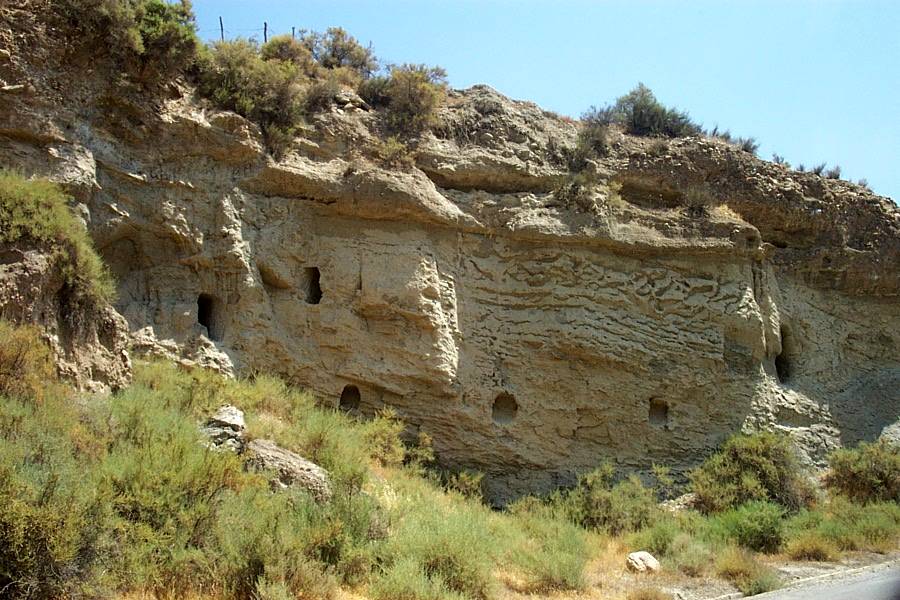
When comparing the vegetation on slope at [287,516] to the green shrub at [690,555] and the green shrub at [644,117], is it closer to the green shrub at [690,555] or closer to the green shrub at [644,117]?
the green shrub at [690,555]

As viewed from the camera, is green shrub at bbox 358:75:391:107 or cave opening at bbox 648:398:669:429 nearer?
cave opening at bbox 648:398:669:429

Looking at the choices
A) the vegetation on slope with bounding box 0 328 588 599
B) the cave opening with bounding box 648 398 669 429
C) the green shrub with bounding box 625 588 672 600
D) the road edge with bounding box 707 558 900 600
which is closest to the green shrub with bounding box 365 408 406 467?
the vegetation on slope with bounding box 0 328 588 599

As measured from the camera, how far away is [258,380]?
11.4 m

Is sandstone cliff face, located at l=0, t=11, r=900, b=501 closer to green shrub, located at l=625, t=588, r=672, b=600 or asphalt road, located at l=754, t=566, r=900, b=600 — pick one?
asphalt road, located at l=754, t=566, r=900, b=600

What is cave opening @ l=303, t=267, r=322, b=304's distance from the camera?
12.9 metres

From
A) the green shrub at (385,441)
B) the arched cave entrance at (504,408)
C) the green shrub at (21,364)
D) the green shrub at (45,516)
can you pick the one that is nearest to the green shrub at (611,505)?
the arched cave entrance at (504,408)

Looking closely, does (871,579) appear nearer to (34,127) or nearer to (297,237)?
(297,237)

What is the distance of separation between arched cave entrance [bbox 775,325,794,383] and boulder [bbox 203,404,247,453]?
10.8 metres

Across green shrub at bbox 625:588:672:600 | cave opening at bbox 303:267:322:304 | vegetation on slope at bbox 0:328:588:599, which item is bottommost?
green shrub at bbox 625:588:672:600

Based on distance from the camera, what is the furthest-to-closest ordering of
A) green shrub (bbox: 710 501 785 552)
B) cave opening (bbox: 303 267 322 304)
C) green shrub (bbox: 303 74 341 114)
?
green shrub (bbox: 303 74 341 114)
cave opening (bbox: 303 267 322 304)
green shrub (bbox: 710 501 785 552)

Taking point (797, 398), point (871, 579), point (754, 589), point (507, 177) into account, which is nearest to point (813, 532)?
point (871, 579)

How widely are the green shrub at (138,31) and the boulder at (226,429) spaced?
19.5 feet

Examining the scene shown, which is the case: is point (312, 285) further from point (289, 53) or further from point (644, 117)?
point (644, 117)

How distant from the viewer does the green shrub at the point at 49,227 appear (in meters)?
8.73
